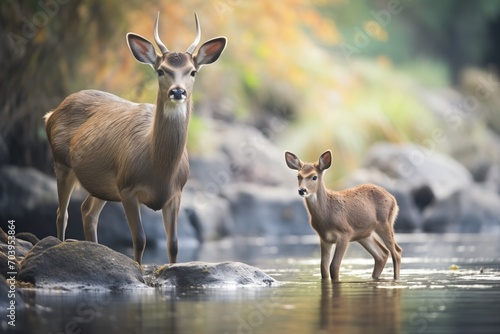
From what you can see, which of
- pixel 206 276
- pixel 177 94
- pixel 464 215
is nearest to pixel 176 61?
pixel 177 94

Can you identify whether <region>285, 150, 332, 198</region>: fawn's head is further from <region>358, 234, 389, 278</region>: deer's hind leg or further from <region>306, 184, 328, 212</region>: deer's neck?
<region>358, 234, 389, 278</region>: deer's hind leg

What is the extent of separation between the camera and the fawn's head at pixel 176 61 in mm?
12734

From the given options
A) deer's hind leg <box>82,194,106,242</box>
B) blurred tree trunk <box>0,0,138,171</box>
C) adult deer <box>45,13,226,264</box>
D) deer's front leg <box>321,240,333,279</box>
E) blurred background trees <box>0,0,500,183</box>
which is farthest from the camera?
blurred background trees <box>0,0,500,183</box>

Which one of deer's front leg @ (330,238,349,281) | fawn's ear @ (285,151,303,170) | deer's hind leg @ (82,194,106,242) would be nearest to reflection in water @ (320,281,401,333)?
deer's front leg @ (330,238,349,281)

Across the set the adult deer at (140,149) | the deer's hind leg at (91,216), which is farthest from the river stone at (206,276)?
the deer's hind leg at (91,216)

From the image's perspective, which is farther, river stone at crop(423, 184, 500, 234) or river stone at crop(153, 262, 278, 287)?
river stone at crop(423, 184, 500, 234)

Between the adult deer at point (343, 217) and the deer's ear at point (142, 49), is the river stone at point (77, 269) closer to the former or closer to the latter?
the deer's ear at point (142, 49)

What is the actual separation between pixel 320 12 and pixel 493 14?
6.52 m

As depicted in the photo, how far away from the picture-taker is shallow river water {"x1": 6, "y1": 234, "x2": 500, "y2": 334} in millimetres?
9242

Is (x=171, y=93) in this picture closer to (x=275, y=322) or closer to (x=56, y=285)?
(x=56, y=285)

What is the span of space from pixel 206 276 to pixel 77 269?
1.38 m

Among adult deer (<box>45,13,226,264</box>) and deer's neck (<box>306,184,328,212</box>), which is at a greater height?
adult deer (<box>45,13,226,264</box>)

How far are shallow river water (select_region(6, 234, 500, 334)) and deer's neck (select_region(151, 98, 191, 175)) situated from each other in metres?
1.62

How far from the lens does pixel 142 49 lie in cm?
1345
